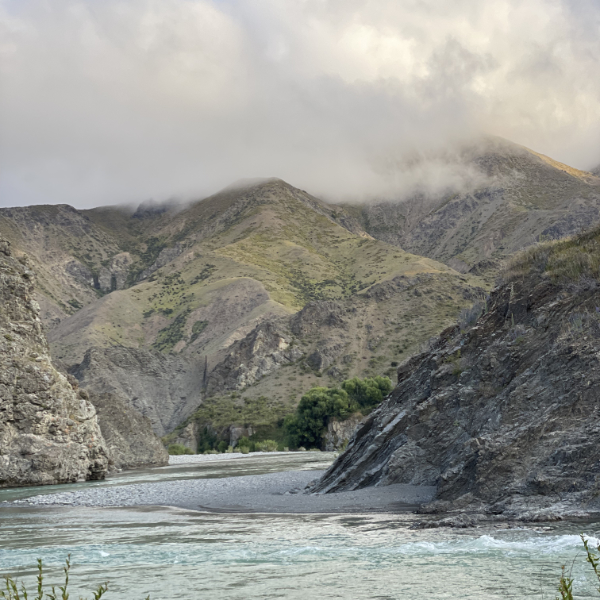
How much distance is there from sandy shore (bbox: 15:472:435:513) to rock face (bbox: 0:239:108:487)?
6307 millimetres

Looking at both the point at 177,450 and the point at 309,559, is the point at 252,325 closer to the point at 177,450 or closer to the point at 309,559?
the point at 177,450

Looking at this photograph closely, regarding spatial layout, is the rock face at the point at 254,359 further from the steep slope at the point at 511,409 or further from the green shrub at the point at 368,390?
the steep slope at the point at 511,409

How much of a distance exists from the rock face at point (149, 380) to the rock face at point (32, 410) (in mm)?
80280

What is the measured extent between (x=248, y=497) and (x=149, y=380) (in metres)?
111

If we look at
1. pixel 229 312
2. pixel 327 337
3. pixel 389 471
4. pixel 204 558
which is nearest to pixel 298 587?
pixel 204 558

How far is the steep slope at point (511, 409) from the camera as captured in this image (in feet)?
55.3

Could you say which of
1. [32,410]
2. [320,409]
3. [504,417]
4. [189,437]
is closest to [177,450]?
[189,437]

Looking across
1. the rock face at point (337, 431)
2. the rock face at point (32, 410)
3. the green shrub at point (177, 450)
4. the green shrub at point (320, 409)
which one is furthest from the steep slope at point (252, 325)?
the rock face at point (32, 410)

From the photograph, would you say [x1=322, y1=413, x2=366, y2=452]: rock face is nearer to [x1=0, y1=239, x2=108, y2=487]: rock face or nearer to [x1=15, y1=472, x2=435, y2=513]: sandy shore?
[x1=0, y1=239, x2=108, y2=487]: rock face

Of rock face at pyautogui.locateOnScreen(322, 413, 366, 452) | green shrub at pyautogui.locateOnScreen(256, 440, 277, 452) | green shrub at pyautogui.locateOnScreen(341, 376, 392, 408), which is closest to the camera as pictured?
green shrub at pyautogui.locateOnScreen(256, 440, 277, 452)

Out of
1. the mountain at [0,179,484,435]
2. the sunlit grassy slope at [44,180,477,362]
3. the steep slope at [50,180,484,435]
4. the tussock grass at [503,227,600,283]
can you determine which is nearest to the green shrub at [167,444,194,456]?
the mountain at [0,179,484,435]

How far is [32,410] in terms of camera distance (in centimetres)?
3903

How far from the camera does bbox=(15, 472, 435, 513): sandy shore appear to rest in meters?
21.2

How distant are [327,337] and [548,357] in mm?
108822
